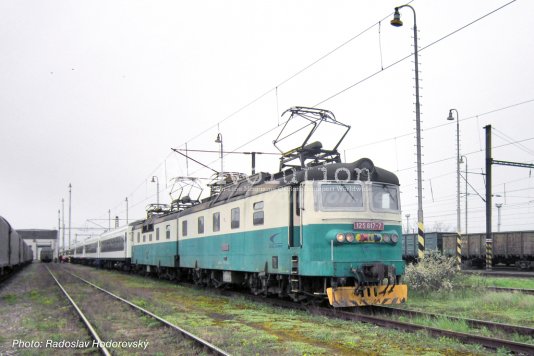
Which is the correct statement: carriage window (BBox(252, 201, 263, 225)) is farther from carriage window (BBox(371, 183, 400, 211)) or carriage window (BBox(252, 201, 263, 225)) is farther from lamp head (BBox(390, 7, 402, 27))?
lamp head (BBox(390, 7, 402, 27))

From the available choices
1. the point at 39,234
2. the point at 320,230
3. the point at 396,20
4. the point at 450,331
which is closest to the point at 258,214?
the point at 320,230

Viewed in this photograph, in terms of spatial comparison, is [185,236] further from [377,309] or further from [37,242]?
[37,242]

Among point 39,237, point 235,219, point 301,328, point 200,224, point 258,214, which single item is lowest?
point 39,237

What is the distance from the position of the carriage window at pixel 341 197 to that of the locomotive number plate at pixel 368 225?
13.8 inches

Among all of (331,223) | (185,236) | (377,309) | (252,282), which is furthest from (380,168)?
(185,236)

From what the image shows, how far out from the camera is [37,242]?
118625 mm

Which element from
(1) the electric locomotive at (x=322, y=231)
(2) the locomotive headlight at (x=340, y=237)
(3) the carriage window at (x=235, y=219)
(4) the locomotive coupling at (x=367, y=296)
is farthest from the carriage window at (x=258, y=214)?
(4) the locomotive coupling at (x=367, y=296)

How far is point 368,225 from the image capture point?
37.4 feet

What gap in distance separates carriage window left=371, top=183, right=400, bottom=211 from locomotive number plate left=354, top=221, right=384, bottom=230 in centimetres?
36

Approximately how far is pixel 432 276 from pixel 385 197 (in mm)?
4049

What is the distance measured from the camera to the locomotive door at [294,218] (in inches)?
459

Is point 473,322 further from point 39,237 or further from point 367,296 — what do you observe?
point 39,237

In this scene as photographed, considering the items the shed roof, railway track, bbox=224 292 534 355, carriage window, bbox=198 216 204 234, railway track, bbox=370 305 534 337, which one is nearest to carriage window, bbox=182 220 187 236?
carriage window, bbox=198 216 204 234

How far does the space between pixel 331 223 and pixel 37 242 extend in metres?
122
